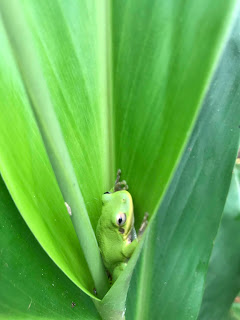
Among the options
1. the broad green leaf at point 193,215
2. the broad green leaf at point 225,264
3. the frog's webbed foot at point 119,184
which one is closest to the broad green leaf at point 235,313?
the broad green leaf at point 225,264

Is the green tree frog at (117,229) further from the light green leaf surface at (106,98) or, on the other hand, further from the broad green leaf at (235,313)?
the broad green leaf at (235,313)

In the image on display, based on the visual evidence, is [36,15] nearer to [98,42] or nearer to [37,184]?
[98,42]

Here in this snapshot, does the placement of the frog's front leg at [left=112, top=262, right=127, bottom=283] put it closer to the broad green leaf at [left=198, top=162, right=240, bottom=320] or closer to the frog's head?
the frog's head

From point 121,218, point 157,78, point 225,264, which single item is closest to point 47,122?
point 157,78

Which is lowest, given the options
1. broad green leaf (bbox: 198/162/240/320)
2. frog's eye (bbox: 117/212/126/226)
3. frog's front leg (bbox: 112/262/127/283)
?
broad green leaf (bbox: 198/162/240/320)

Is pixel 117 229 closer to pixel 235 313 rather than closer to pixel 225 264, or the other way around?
pixel 225 264

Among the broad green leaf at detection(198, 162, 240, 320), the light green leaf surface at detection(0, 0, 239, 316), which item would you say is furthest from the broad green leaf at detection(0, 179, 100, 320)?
the broad green leaf at detection(198, 162, 240, 320)
